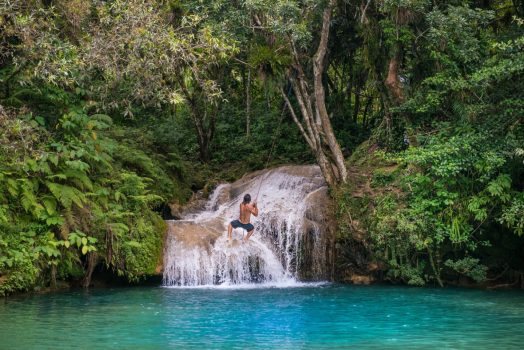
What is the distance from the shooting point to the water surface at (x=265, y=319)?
10.2 m

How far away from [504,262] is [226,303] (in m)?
7.50

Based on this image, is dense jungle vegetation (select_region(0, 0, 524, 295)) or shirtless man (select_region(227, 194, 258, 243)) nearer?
dense jungle vegetation (select_region(0, 0, 524, 295))

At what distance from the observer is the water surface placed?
10.2m

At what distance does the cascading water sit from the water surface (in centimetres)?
136

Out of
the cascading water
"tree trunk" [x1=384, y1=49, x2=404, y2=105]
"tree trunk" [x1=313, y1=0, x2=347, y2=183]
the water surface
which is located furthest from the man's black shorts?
"tree trunk" [x1=384, y1=49, x2=404, y2=105]

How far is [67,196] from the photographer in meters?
15.4

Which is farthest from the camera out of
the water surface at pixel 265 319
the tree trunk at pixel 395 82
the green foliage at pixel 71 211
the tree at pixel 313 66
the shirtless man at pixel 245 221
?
the tree trunk at pixel 395 82

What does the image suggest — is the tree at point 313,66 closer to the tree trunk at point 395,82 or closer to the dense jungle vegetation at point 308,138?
the dense jungle vegetation at point 308,138

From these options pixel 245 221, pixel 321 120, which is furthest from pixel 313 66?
pixel 245 221

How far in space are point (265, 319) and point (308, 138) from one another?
8.33 metres

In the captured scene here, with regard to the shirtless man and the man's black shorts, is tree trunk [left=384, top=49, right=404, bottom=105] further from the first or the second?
the man's black shorts

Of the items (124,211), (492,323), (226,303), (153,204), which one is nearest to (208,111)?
(153,204)

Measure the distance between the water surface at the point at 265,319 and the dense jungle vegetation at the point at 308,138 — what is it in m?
1.22

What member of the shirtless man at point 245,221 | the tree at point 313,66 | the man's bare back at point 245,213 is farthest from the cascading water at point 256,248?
the tree at point 313,66
